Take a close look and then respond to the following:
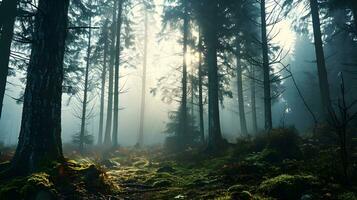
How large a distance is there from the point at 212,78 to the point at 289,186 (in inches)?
419

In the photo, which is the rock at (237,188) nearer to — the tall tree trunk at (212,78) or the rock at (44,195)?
the rock at (44,195)

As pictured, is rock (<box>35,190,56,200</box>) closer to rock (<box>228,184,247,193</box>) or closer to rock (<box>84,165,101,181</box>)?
rock (<box>84,165,101,181</box>)

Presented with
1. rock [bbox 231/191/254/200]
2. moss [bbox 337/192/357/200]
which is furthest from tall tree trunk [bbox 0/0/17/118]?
moss [bbox 337/192/357/200]

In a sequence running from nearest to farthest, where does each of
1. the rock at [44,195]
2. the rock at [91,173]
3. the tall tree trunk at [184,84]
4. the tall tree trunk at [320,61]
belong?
the rock at [44,195], the rock at [91,173], the tall tree trunk at [320,61], the tall tree trunk at [184,84]

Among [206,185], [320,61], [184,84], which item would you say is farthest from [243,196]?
[184,84]

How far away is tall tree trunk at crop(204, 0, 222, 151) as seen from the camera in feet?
49.2

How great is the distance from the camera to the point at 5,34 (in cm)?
1294

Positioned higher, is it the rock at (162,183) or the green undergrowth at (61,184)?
the green undergrowth at (61,184)

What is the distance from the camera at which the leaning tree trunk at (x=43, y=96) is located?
650cm

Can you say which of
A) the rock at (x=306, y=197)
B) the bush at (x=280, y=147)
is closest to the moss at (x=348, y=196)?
the rock at (x=306, y=197)

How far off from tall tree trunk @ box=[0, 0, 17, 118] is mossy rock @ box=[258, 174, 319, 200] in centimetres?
1200

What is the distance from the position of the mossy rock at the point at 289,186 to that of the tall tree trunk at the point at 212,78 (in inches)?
356

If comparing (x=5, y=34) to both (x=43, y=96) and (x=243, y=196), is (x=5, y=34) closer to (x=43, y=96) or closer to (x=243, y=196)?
(x=43, y=96)

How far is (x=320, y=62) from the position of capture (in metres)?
15.9
